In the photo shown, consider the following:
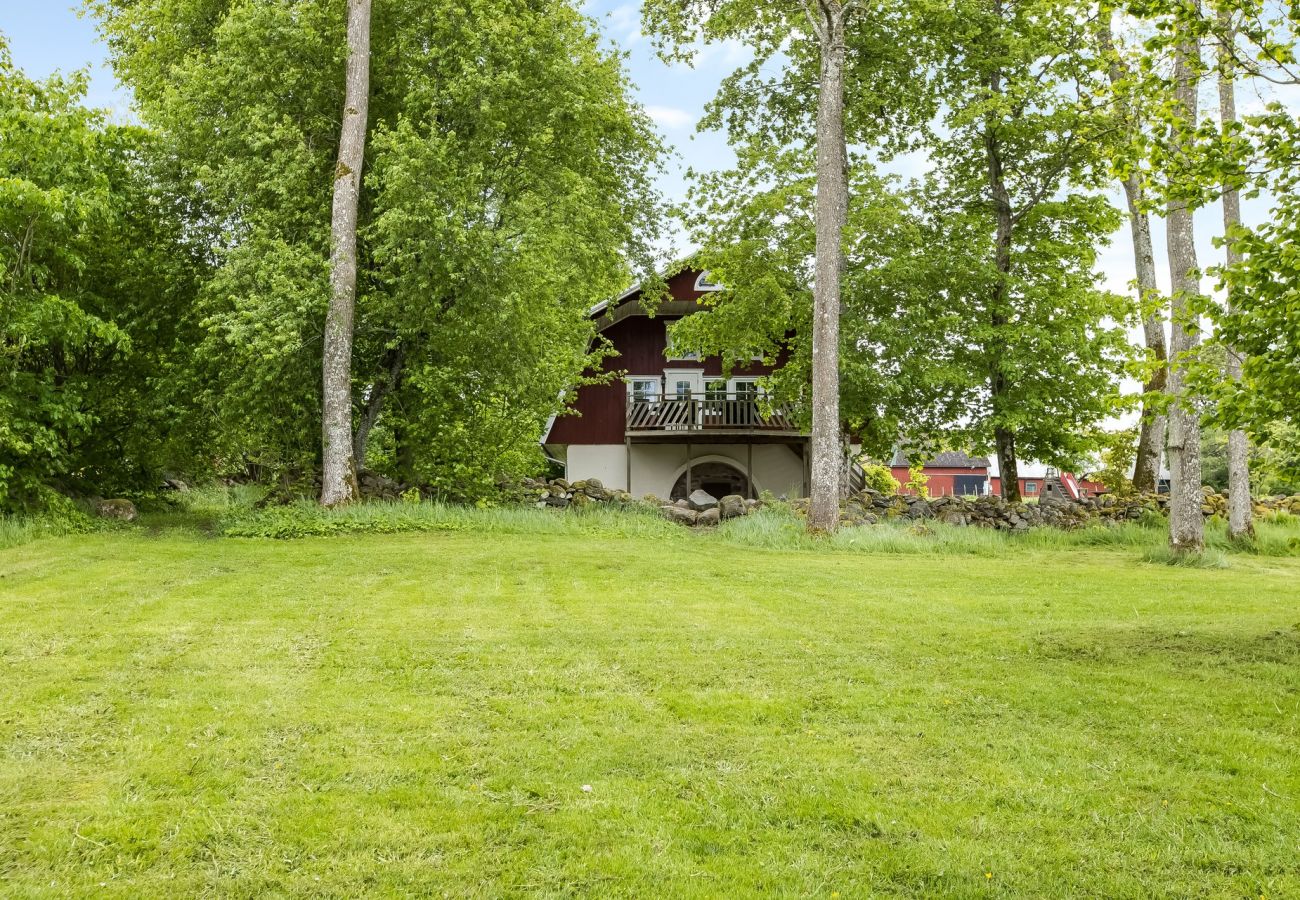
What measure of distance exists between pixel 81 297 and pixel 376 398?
5466mm

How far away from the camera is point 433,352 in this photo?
19516 mm

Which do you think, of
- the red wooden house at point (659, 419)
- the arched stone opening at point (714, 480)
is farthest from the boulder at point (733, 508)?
the arched stone opening at point (714, 480)

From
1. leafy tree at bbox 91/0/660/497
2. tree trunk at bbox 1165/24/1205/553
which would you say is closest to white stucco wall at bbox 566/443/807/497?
leafy tree at bbox 91/0/660/497

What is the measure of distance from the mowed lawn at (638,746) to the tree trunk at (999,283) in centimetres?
1229

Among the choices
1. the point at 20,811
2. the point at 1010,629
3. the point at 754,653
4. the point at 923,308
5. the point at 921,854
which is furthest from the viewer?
the point at 923,308

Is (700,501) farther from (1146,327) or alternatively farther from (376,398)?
(1146,327)

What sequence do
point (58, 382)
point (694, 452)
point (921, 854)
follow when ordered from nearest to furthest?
point (921, 854) → point (58, 382) → point (694, 452)

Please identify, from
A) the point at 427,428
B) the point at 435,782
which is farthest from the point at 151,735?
the point at 427,428

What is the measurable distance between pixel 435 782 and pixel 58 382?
16.9m

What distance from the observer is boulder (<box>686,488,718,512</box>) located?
22.9 meters

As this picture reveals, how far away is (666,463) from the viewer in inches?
1072

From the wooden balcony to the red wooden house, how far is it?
61 mm

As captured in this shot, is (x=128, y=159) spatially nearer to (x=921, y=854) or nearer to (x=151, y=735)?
(x=151, y=735)

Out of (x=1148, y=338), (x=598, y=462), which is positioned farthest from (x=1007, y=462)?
(x=598, y=462)
